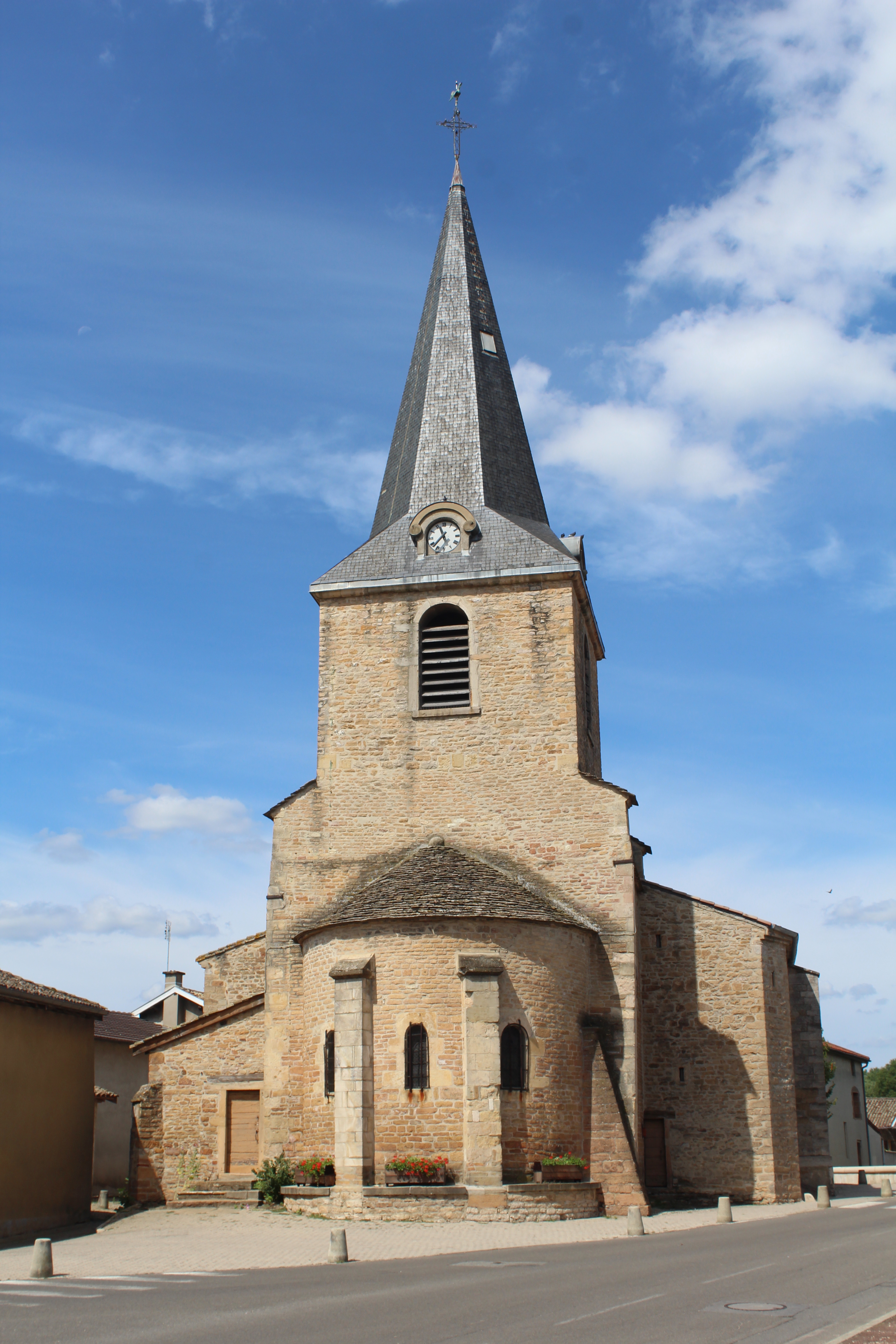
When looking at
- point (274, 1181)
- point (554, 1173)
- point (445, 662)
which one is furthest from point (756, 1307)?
point (445, 662)

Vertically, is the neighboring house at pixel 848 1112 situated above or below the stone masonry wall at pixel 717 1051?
below

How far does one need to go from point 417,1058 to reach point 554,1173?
274cm

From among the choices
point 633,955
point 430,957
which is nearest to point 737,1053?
point 633,955

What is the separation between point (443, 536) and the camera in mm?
24641

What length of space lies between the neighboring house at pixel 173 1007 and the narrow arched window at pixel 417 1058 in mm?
21419

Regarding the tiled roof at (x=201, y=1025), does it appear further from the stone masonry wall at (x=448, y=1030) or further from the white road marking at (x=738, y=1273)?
the white road marking at (x=738, y=1273)

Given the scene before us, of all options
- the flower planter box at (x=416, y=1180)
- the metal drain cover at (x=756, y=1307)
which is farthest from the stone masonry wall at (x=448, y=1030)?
the metal drain cover at (x=756, y=1307)

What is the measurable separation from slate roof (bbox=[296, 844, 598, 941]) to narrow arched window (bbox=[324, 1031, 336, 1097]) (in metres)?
1.82

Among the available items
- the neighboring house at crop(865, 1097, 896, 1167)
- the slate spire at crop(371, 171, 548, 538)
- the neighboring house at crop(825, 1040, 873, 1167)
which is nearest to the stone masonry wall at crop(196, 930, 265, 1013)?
the slate spire at crop(371, 171, 548, 538)

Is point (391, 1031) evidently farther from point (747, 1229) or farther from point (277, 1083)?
point (747, 1229)

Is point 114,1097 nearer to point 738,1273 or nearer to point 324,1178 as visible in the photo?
point 324,1178

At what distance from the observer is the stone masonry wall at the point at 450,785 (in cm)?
2142

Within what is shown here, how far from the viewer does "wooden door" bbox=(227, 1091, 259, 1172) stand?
831 inches

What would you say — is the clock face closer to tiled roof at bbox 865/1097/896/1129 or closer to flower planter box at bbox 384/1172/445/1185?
flower planter box at bbox 384/1172/445/1185
